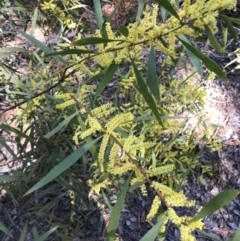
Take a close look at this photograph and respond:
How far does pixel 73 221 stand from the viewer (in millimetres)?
1612

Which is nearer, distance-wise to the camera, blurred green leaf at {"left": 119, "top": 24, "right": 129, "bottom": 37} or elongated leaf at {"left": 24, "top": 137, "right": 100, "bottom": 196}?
blurred green leaf at {"left": 119, "top": 24, "right": 129, "bottom": 37}

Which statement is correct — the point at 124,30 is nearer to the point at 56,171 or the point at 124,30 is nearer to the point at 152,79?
the point at 152,79

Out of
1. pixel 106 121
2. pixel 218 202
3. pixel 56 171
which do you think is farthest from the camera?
pixel 106 121

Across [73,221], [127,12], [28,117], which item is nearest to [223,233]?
[73,221]

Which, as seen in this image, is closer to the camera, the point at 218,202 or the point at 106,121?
the point at 218,202

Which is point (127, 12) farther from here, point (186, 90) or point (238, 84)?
point (186, 90)

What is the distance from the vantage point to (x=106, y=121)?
1203 mm

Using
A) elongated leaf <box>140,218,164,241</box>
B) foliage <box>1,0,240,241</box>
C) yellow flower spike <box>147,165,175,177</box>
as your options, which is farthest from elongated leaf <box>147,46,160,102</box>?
elongated leaf <box>140,218,164,241</box>

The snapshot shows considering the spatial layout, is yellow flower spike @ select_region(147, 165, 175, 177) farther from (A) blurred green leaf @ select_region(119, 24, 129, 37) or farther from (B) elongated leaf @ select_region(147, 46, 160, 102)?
(A) blurred green leaf @ select_region(119, 24, 129, 37)

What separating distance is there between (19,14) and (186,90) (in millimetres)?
1177

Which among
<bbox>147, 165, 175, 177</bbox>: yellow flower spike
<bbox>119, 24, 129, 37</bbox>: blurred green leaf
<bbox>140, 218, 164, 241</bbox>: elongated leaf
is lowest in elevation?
<bbox>140, 218, 164, 241</bbox>: elongated leaf

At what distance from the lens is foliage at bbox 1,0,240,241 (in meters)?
0.83

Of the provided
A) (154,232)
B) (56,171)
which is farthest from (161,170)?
(56,171)

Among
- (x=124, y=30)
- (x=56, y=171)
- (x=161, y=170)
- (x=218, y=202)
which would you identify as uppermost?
(x=124, y=30)
